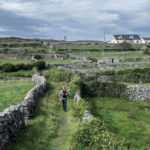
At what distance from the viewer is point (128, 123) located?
654 inches

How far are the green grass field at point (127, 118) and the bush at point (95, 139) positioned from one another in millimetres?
1472

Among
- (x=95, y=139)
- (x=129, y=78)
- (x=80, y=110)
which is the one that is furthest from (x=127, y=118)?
(x=129, y=78)

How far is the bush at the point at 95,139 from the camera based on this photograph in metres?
9.09

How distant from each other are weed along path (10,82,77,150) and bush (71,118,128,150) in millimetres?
697

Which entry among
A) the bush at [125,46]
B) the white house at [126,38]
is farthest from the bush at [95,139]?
the white house at [126,38]

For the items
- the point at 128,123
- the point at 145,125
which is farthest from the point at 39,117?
the point at 145,125

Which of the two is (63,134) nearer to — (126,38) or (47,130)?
(47,130)

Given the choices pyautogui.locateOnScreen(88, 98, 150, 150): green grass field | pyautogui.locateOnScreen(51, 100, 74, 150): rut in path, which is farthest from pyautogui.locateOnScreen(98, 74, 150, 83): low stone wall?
pyautogui.locateOnScreen(51, 100, 74, 150): rut in path

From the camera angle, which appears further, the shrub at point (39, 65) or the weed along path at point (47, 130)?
the shrub at point (39, 65)

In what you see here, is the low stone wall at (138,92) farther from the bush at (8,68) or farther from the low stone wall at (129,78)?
the bush at (8,68)

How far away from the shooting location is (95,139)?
1027cm

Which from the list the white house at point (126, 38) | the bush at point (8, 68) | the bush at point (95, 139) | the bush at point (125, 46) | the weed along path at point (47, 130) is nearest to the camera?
the bush at point (95, 139)

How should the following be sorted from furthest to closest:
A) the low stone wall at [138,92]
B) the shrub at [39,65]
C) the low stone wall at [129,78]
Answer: the shrub at [39,65]
the low stone wall at [129,78]
the low stone wall at [138,92]

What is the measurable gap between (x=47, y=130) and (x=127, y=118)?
25.7 ft
